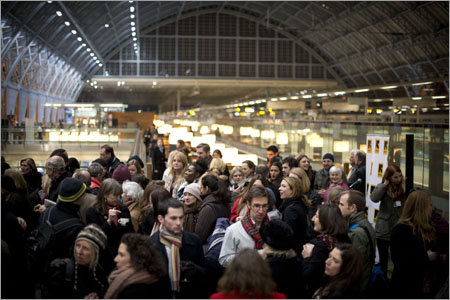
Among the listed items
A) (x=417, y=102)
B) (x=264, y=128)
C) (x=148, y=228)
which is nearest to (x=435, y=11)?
(x=417, y=102)

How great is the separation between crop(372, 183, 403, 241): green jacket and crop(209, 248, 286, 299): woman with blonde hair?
403 cm

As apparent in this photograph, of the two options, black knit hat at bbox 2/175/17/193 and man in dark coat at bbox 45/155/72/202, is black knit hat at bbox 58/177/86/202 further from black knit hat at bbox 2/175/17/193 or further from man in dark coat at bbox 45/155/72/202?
man in dark coat at bbox 45/155/72/202

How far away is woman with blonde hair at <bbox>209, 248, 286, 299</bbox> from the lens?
3348 millimetres

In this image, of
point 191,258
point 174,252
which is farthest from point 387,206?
point 174,252

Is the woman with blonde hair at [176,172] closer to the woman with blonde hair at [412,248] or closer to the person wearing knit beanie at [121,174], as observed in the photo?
the person wearing knit beanie at [121,174]

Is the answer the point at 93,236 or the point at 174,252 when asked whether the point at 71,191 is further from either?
the point at 174,252

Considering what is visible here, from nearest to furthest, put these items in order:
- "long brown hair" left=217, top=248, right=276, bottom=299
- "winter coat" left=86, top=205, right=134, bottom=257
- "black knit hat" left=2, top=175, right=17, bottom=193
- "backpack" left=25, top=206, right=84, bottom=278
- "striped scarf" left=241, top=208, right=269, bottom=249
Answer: "long brown hair" left=217, top=248, right=276, bottom=299 → "backpack" left=25, top=206, right=84, bottom=278 → "striped scarf" left=241, top=208, right=269, bottom=249 → "winter coat" left=86, top=205, right=134, bottom=257 → "black knit hat" left=2, top=175, right=17, bottom=193

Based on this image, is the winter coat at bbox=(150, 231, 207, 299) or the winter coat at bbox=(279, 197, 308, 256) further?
the winter coat at bbox=(279, 197, 308, 256)

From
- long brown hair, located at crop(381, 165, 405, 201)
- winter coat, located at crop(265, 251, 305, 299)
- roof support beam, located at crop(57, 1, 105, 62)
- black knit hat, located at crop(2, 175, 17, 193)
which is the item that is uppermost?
roof support beam, located at crop(57, 1, 105, 62)

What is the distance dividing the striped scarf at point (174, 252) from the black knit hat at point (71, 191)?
1031 millimetres

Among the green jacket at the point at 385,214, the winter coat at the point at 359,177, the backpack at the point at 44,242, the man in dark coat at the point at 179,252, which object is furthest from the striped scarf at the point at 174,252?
the winter coat at the point at 359,177

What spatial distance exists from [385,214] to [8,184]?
435cm

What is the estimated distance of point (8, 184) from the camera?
19.0 feet

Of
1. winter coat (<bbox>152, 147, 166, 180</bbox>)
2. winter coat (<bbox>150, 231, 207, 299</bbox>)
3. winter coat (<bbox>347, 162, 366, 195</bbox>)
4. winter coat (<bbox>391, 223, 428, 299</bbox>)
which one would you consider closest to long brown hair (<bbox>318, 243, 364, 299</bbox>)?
winter coat (<bbox>150, 231, 207, 299</bbox>)
